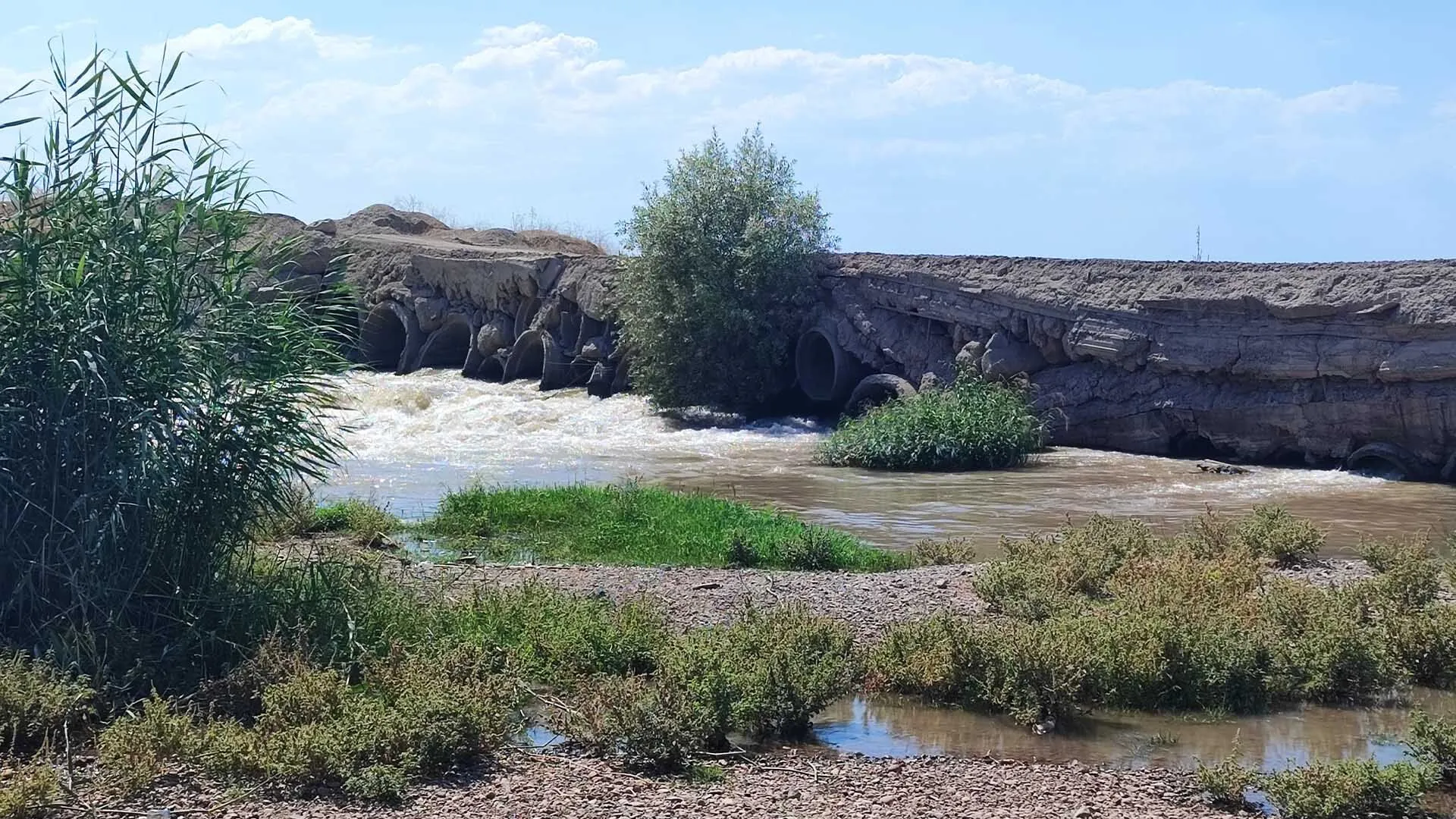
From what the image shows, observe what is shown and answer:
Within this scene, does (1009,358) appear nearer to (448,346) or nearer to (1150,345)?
(1150,345)

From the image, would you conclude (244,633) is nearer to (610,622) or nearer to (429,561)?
(610,622)

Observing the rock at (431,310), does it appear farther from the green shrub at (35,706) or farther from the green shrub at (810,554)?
the green shrub at (35,706)

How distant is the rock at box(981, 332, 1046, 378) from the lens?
2108 centimetres

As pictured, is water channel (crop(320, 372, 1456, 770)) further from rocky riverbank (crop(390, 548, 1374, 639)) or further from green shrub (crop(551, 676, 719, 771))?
rocky riverbank (crop(390, 548, 1374, 639))

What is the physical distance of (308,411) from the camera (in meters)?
7.93

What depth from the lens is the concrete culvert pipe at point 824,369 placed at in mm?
24328

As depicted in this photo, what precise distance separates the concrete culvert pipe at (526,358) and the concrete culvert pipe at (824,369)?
5.84m

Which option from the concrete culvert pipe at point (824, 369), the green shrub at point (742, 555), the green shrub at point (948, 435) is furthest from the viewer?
the concrete culvert pipe at point (824, 369)

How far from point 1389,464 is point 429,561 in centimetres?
1276

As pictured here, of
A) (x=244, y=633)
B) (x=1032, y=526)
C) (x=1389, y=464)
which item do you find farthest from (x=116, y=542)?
(x=1389, y=464)

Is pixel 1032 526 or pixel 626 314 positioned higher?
pixel 626 314

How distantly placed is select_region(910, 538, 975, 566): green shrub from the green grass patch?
165 millimetres

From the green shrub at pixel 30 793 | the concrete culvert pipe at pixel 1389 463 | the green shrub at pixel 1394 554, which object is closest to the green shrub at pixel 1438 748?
the green shrub at pixel 1394 554

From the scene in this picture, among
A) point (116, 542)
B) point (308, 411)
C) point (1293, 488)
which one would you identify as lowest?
point (1293, 488)
